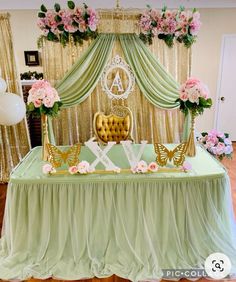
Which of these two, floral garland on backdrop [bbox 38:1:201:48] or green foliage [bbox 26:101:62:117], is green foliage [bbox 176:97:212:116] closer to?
floral garland on backdrop [bbox 38:1:201:48]

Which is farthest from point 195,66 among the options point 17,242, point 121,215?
point 17,242

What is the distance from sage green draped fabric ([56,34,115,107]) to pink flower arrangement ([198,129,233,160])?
157cm

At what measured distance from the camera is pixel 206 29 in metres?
4.98

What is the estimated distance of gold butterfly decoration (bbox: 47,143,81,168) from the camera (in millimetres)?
2315

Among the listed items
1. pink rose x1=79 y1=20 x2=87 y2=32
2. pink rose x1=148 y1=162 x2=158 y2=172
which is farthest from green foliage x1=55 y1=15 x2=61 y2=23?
pink rose x1=148 y1=162 x2=158 y2=172

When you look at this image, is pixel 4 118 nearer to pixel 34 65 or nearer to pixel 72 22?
pixel 72 22

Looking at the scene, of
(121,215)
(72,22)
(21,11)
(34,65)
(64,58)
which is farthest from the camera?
(34,65)

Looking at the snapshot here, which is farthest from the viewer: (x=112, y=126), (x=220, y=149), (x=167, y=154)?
(x=112, y=126)

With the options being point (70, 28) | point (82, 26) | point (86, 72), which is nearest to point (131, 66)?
point (86, 72)

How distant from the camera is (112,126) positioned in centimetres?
351

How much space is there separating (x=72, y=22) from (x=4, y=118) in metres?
1.39

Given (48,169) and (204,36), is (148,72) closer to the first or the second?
(48,169)

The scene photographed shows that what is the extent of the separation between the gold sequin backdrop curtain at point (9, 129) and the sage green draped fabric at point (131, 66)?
3.29ft

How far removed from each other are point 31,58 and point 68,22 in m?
2.73
